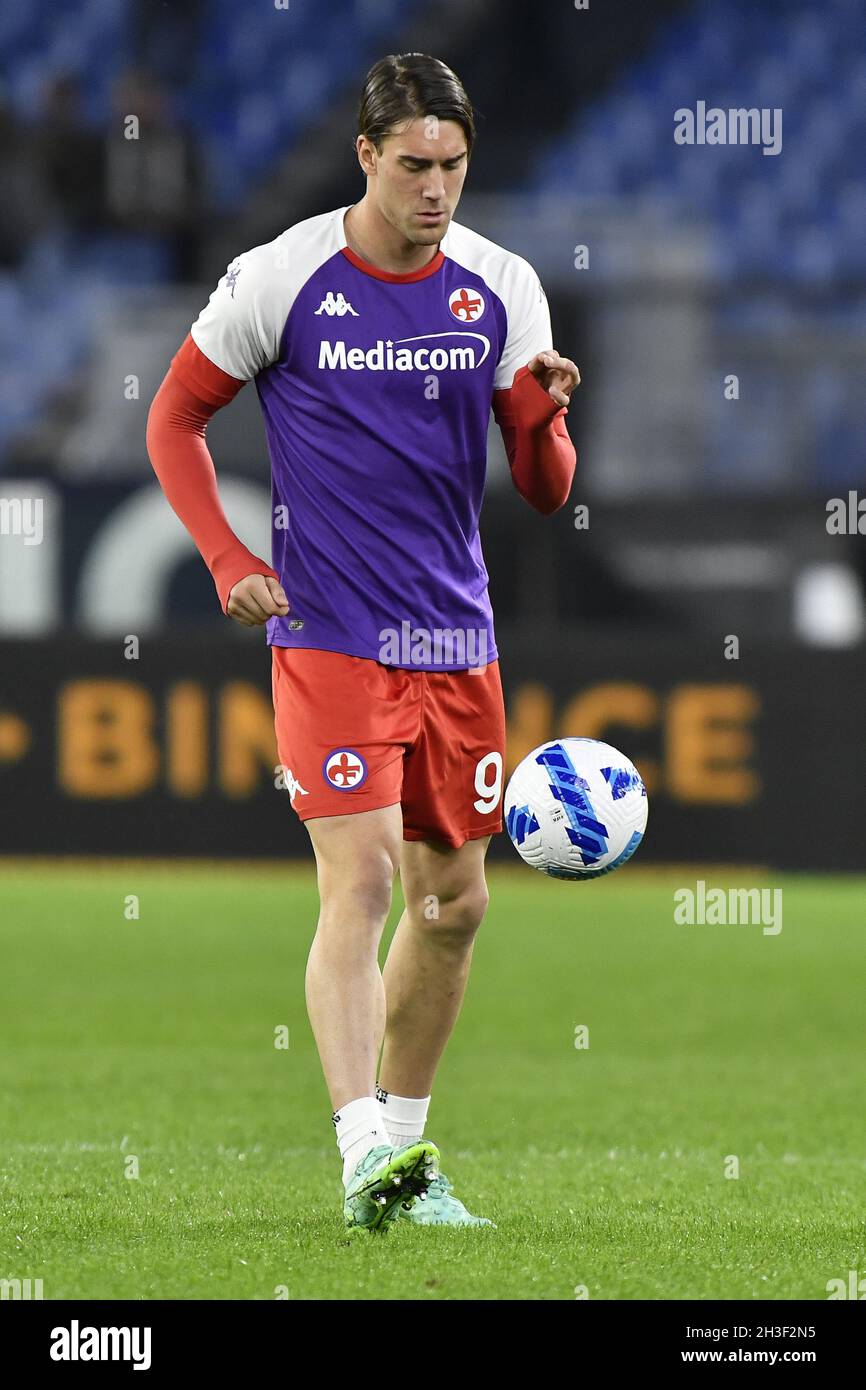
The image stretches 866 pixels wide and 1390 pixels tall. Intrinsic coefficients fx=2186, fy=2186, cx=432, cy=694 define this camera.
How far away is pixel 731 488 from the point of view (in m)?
12.7

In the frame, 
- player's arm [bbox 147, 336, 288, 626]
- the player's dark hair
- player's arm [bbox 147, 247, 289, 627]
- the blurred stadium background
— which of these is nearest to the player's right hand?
player's arm [bbox 147, 247, 289, 627]

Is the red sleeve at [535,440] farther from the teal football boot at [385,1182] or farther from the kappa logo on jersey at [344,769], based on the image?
the teal football boot at [385,1182]

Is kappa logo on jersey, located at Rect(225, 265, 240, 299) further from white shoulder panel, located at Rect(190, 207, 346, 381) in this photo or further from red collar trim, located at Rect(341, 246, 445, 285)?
red collar trim, located at Rect(341, 246, 445, 285)

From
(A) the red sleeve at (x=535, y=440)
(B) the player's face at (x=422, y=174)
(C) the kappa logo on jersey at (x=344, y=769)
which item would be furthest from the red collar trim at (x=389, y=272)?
(C) the kappa logo on jersey at (x=344, y=769)

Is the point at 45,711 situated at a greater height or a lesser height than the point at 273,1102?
greater

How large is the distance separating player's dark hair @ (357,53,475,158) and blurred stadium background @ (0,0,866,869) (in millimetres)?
6436

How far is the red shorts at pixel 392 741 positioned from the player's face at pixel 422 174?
2.90ft

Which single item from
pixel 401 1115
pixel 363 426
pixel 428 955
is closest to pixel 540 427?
pixel 363 426

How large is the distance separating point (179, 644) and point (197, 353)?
304 inches

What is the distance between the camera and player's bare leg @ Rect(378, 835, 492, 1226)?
4613 mm

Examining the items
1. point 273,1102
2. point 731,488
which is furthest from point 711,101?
point 273,1102

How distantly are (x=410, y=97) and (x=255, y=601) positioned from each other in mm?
1046

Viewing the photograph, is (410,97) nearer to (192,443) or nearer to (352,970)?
(192,443)
